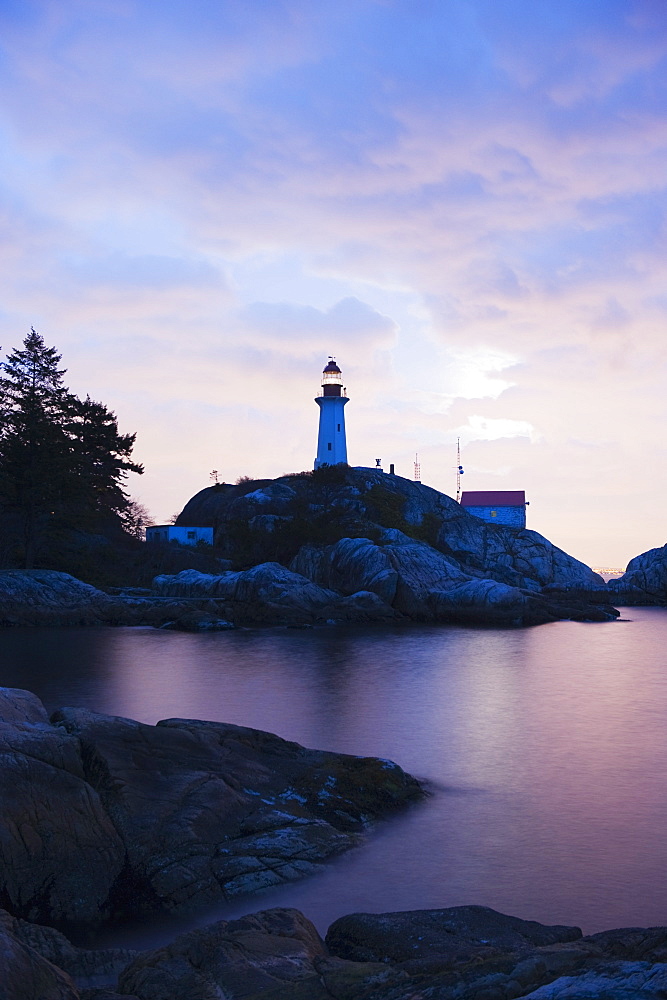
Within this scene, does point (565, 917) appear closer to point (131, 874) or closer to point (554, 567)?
point (131, 874)

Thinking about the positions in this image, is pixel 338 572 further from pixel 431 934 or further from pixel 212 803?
pixel 431 934

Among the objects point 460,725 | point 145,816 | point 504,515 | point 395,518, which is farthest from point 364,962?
point 504,515

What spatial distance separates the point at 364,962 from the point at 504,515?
6595cm

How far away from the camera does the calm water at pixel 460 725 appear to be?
28.5ft

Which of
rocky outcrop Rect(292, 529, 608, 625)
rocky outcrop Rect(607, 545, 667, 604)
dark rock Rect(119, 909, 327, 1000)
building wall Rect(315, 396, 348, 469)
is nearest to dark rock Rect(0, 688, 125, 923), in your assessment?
dark rock Rect(119, 909, 327, 1000)

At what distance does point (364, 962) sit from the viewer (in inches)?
221

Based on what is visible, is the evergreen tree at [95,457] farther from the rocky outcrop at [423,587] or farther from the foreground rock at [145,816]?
the foreground rock at [145,816]

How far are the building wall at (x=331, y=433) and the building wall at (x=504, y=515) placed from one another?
39.6 ft

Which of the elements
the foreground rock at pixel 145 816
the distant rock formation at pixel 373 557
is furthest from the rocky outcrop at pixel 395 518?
the foreground rock at pixel 145 816

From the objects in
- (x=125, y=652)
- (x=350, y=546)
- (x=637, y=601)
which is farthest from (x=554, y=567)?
(x=125, y=652)

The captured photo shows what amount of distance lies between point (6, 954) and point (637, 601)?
60.9 m

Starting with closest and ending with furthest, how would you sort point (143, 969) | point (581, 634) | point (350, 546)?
point (143, 969) < point (581, 634) < point (350, 546)

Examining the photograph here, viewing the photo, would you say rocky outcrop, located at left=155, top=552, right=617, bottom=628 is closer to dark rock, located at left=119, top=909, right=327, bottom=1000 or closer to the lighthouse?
the lighthouse

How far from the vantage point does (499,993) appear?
12.4 ft
